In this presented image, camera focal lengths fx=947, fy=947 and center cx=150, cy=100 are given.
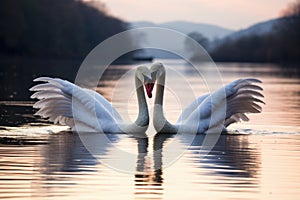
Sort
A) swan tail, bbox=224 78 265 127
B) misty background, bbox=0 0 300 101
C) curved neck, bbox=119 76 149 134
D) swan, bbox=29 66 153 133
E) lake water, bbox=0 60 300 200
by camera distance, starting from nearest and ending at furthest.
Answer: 1. lake water, bbox=0 60 300 200
2. swan, bbox=29 66 153 133
3. curved neck, bbox=119 76 149 134
4. swan tail, bbox=224 78 265 127
5. misty background, bbox=0 0 300 101

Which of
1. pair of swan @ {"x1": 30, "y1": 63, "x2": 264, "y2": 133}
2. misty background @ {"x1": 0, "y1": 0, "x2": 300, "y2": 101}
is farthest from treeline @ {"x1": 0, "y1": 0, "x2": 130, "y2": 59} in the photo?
pair of swan @ {"x1": 30, "y1": 63, "x2": 264, "y2": 133}

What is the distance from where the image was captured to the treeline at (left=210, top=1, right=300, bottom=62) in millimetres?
143375

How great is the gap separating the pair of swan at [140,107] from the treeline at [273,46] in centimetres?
11795

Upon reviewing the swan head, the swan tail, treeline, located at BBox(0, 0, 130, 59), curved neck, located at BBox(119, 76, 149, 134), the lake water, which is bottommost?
the lake water

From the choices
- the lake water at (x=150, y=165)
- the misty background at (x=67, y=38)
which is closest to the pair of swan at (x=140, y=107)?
the lake water at (x=150, y=165)

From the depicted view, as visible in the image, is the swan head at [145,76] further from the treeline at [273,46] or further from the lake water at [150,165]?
the treeline at [273,46]

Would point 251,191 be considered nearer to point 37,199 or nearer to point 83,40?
point 37,199

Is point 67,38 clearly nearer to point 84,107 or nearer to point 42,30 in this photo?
point 42,30

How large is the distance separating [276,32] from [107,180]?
529ft

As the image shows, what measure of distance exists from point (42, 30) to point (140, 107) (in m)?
109

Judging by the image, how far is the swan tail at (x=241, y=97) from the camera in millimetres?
18203

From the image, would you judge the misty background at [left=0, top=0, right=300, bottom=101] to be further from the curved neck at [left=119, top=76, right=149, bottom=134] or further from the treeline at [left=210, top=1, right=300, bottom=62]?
the curved neck at [left=119, top=76, right=149, bottom=134]

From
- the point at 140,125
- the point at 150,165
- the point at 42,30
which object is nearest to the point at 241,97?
the point at 140,125

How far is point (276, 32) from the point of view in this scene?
561ft
